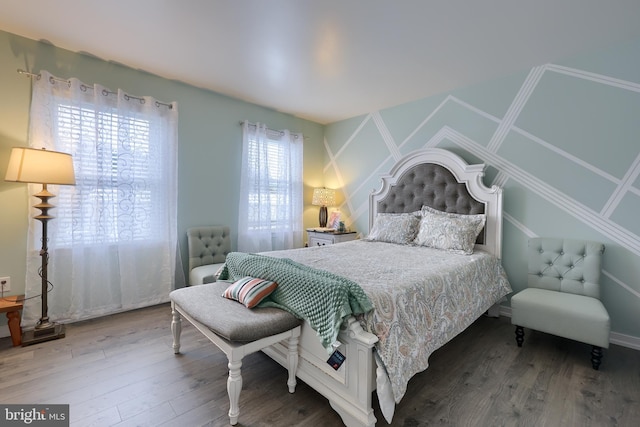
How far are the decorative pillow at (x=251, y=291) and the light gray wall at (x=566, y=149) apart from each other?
103 inches

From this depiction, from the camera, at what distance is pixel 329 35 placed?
226 centimetres

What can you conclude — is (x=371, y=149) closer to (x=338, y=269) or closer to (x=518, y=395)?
(x=338, y=269)

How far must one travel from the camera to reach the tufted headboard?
291cm

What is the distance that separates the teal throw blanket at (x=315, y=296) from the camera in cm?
141

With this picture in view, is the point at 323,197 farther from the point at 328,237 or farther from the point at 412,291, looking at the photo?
the point at 412,291

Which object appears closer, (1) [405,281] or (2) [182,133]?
(1) [405,281]

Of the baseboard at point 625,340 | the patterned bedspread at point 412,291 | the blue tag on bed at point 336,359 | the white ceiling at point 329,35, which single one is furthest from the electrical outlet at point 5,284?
the baseboard at point 625,340

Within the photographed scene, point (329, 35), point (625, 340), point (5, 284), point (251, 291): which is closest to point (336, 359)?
point (251, 291)

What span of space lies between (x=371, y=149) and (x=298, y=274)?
2.95m

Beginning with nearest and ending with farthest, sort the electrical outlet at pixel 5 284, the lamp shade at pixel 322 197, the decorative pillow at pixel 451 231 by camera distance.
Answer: the electrical outlet at pixel 5 284
the decorative pillow at pixel 451 231
the lamp shade at pixel 322 197

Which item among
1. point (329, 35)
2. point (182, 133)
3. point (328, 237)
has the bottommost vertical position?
point (328, 237)

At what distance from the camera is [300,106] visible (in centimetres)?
397

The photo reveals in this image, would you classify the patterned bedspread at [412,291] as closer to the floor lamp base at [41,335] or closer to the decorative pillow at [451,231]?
the decorative pillow at [451,231]

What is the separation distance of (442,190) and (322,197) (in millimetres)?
1822
